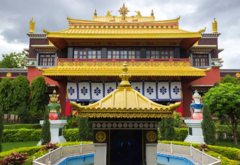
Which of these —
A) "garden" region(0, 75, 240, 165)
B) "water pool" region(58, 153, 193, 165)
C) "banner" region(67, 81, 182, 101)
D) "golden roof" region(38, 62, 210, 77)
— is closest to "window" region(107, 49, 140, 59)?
"golden roof" region(38, 62, 210, 77)

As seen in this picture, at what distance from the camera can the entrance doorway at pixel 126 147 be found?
5.44 metres

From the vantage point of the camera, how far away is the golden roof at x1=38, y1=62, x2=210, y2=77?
17.1 m

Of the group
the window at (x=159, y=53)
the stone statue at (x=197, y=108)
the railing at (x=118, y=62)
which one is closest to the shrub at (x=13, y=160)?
the stone statue at (x=197, y=108)

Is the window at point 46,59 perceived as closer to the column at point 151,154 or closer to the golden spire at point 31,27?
the golden spire at point 31,27

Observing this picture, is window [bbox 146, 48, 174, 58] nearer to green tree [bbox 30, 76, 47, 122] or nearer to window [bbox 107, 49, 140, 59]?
window [bbox 107, 49, 140, 59]

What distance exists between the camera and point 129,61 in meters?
18.0

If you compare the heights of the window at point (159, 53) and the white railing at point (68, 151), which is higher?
the window at point (159, 53)

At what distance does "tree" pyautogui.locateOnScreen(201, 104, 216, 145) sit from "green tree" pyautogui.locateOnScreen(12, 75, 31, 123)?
560 inches

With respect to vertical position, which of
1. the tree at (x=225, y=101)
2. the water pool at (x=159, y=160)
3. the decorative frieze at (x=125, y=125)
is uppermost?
the tree at (x=225, y=101)

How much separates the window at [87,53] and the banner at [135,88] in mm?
2799

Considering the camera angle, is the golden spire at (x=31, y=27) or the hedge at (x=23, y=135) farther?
the golden spire at (x=31, y=27)

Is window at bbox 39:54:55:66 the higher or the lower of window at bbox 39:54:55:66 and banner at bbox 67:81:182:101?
the higher

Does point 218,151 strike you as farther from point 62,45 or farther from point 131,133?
point 62,45

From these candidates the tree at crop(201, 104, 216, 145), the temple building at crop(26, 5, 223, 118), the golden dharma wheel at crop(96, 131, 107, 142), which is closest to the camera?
the golden dharma wheel at crop(96, 131, 107, 142)
